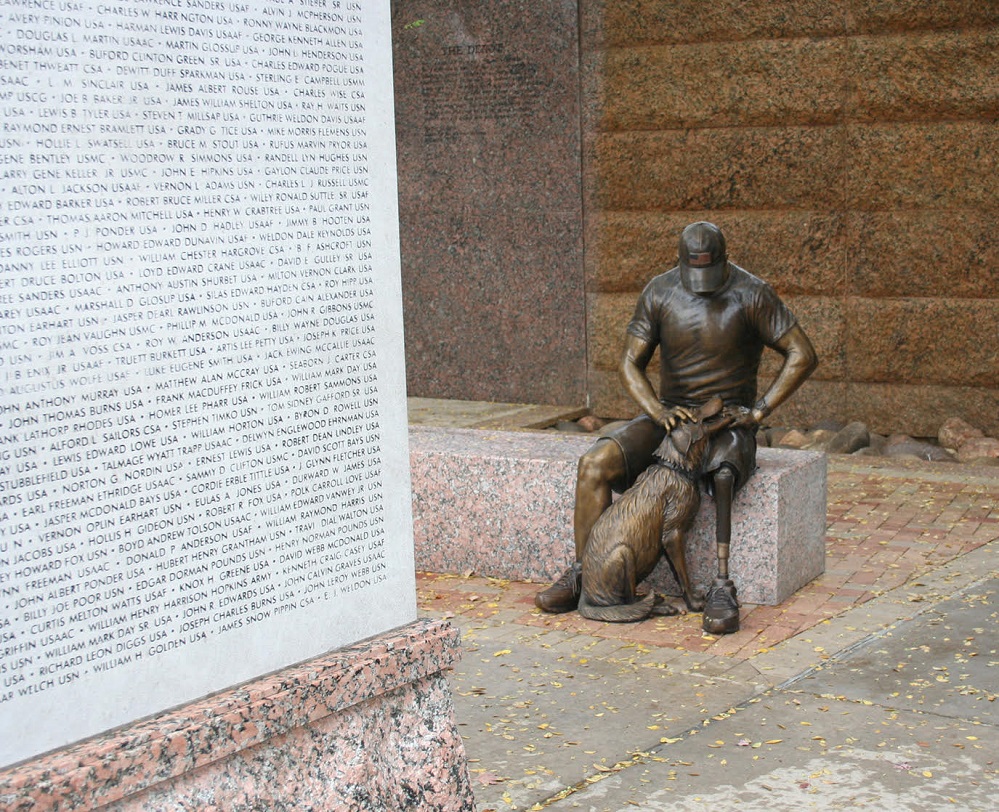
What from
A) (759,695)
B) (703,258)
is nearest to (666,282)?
(703,258)

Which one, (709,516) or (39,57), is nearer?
(39,57)

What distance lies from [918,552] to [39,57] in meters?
5.40

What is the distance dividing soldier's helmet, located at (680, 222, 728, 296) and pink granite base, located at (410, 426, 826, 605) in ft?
2.83

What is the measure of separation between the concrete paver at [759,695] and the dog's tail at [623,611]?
5 cm

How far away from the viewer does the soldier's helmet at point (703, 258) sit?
5.96 metres

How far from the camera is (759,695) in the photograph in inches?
194

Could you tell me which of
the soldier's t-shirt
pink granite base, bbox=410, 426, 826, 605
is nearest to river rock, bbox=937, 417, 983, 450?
pink granite base, bbox=410, 426, 826, 605

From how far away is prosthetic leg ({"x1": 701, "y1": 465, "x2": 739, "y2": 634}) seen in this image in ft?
18.8

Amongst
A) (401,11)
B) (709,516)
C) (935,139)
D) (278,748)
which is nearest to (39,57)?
(278,748)

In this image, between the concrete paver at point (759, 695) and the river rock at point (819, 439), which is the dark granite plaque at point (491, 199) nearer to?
the river rock at point (819, 439)

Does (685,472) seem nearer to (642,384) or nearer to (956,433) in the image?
→ (642,384)

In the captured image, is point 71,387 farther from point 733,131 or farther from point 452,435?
point 733,131

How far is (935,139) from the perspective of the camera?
9.60 m

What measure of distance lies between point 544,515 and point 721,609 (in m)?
1.15
